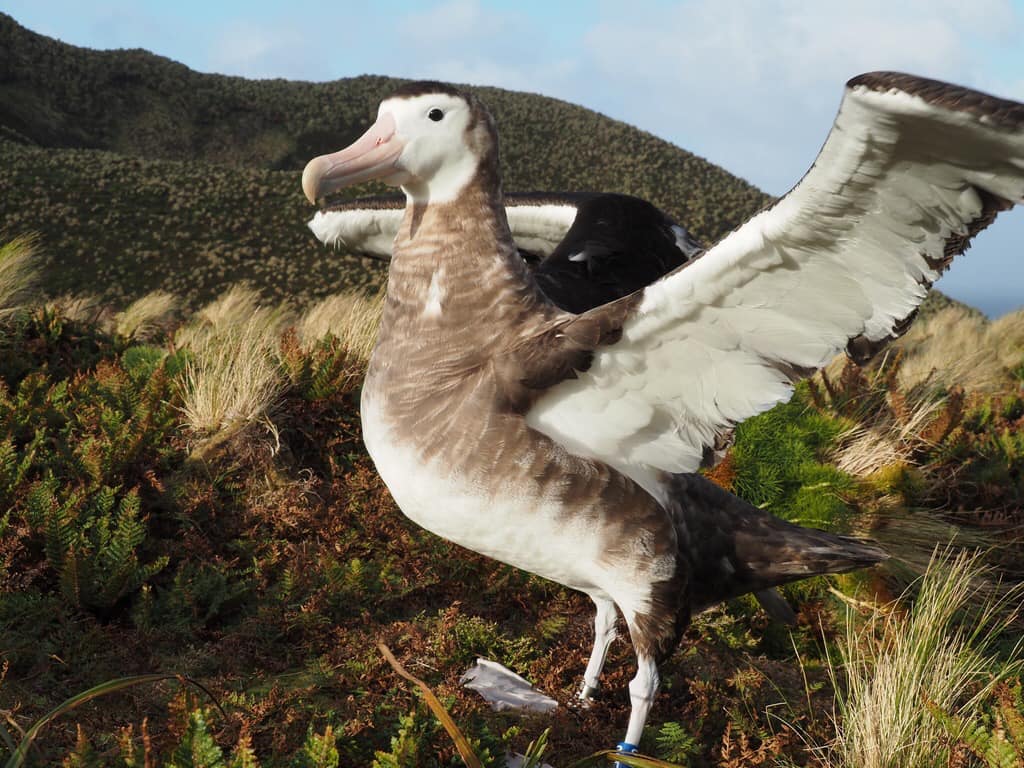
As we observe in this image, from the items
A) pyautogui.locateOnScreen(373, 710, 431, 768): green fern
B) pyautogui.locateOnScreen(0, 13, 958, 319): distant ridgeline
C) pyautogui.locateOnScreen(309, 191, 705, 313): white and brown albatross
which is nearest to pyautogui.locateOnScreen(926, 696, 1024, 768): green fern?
pyautogui.locateOnScreen(373, 710, 431, 768): green fern

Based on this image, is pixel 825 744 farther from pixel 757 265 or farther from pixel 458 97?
pixel 458 97

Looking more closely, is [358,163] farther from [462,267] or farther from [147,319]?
[147,319]

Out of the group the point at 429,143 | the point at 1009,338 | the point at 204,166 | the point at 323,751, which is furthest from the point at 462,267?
the point at 204,166

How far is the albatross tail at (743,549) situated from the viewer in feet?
9.97

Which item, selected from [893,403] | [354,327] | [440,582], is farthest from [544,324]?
[893,403]

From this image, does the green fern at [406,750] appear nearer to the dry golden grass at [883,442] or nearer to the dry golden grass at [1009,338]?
the dry golden grass at [883,442]

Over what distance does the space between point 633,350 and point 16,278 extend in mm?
5907

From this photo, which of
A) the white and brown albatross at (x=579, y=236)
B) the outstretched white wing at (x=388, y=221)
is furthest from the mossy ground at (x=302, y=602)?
the white and brown albatross at (x=579, y=236)

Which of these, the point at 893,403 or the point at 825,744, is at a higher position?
the point at 893,403

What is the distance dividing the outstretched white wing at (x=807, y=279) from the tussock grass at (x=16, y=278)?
4854mm

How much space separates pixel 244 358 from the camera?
5.01 m

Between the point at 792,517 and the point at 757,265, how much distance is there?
104 inches

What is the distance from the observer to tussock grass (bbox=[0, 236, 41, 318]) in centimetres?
611

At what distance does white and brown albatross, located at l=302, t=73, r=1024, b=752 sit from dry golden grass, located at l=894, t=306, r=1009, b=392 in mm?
4242
